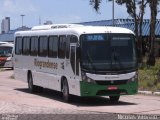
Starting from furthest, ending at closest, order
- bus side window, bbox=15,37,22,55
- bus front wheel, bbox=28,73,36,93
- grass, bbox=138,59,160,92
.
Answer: bus side window, bbox=15,37,22,55 → grass, bbox=138,59,160,92 → bus front wheel, bbox=28,73,36,93

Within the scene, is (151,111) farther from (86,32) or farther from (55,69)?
(55,69)

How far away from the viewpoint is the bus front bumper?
18.1m

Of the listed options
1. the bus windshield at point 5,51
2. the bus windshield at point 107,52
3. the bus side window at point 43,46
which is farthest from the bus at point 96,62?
the bus windshield at point 5,51

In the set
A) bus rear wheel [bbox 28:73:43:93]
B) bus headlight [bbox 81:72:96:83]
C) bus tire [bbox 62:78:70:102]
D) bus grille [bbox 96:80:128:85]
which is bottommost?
bus rear wheel [bbox 28:73:43:93]

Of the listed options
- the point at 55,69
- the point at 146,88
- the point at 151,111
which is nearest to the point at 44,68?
the point at 55,69

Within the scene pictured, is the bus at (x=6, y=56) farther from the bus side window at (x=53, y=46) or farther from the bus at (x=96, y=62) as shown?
the bus at (x=96, y=62)

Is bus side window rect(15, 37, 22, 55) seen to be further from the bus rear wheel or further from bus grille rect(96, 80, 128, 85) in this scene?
bus grille rect(96, 80, 128, 85)

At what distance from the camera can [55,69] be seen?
21.0m

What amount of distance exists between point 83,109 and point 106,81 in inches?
63.9

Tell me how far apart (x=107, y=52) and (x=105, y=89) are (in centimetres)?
128

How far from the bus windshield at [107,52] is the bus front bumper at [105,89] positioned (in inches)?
21.7

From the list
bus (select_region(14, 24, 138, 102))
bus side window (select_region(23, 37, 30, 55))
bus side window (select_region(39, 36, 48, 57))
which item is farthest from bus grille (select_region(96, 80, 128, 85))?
bus side window (select_region(23, 37, 30, 55))

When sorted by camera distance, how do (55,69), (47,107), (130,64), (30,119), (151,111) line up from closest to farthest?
(30,119) → (151,111) → (47,107) → (130,64) → (55,69)

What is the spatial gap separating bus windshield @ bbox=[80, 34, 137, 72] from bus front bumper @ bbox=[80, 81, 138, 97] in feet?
1.81
